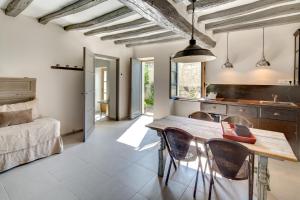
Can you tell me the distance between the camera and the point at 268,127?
3.16 m

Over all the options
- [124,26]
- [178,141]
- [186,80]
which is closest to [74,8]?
[124,26]

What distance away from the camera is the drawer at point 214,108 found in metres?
3.65

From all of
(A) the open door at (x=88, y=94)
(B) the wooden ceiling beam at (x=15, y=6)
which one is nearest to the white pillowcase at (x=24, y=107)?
(A) the open door at (x=88, y=94)

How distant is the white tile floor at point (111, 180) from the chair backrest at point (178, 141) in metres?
0.47

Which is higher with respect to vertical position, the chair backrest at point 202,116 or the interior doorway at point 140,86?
the interior doorway at point 140,86

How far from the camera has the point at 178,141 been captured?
1988 millimetres

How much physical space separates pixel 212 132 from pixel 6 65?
3.77 metres

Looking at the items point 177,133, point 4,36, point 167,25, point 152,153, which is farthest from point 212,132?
point 4,36

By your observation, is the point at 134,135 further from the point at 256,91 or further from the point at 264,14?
the point at 264,14

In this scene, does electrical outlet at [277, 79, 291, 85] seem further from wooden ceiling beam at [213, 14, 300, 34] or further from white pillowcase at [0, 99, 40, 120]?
white pillowcase at [0, 99, 40, 120]

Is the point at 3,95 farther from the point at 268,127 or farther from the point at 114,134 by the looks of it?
the point at 268,127

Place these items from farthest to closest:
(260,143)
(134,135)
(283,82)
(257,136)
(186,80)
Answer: (186,80), (134,135), (283,82), (257,136), (260,143)

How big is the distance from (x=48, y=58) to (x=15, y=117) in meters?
1.50

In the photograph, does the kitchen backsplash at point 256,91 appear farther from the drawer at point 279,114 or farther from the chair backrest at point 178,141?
the chair backrest at point 178,141
